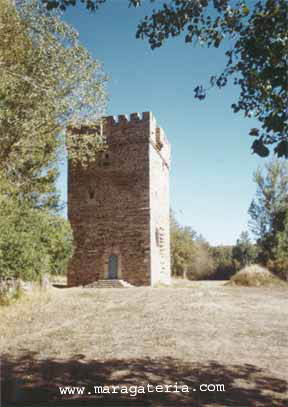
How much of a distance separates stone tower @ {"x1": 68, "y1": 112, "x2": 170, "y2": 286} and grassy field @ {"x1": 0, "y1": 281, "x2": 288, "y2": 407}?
792cm

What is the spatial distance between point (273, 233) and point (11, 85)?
58.0 feet

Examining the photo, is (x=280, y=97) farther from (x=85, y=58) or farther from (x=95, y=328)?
(x=85, y=58)

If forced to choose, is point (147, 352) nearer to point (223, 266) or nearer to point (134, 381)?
point (134, 381)

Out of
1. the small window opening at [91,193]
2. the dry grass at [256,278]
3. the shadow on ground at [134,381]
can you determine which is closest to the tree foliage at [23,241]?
the shadow on ground at [134,381]

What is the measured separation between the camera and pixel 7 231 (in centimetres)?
841

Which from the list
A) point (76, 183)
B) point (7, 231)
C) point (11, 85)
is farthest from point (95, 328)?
point (76, 183)

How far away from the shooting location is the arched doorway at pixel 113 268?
17.0 metres

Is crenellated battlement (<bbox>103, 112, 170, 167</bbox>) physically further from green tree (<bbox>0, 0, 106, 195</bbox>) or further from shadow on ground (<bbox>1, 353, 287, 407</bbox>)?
shadow on ground (<bbox>1, 353, 287, 407</bbox>)

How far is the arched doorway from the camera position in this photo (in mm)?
16953

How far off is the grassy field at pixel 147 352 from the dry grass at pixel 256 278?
6.22 metres

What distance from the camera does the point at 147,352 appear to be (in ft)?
16.1

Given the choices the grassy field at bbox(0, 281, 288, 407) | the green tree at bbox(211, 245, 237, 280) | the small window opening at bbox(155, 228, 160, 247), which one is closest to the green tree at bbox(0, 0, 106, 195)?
the grassy field at bbox(0, 281, 288, 407)

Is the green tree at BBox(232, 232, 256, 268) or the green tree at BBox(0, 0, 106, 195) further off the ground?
the green tree at BBox(0, 0, 106, 195)

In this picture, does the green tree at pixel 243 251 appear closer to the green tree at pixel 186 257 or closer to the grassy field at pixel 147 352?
Answer: the green tree at pixel 186 257
